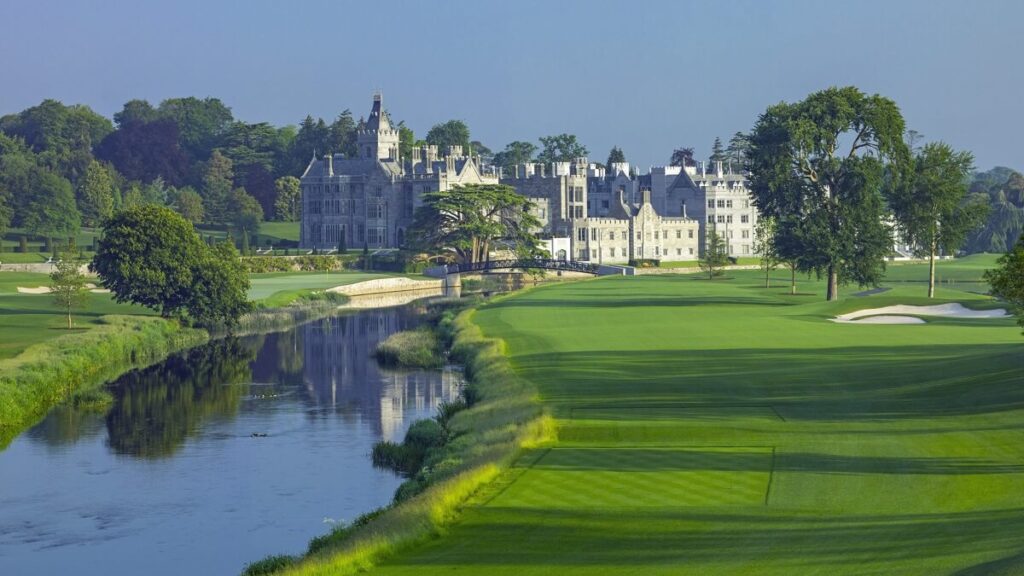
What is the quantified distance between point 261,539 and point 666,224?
134532mm

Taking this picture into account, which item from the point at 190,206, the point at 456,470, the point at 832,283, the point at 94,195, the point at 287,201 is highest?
the point at 94,195

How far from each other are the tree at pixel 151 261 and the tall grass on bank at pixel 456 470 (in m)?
29.1

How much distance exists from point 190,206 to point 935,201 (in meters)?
105

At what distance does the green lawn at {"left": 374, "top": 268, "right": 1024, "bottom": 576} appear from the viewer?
22.4 metres

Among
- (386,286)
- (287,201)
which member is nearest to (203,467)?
(386,286)

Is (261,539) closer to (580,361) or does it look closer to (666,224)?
(580,361)

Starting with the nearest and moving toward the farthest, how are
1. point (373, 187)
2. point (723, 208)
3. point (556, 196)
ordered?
1. point (373, 187)
2. point (556, 196)
3. point (723, 208)

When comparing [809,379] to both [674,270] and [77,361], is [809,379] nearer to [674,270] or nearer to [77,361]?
[77,361]

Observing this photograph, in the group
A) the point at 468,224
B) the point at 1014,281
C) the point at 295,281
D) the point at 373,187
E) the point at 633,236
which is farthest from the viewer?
the point at 633,236

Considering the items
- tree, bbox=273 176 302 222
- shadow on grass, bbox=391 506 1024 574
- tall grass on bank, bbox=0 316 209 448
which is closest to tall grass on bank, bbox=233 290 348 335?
tall grass on bank, bbox=0 316 209 448

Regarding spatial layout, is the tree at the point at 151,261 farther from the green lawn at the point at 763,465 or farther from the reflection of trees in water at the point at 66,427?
the green lawn at the point at 763,465

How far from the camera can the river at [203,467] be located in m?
31.3

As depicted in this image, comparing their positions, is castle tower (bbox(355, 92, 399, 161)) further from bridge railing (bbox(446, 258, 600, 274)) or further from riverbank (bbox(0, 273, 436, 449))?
riverbank (bbox(0, 273, 436, 449))

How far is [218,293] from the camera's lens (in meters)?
79.3
